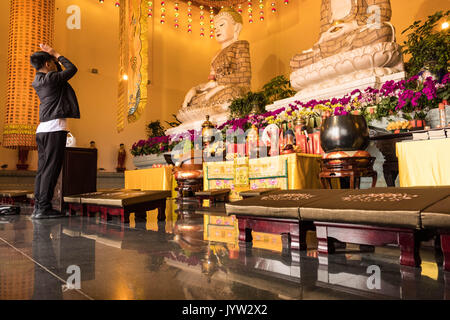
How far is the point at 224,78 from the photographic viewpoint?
Answer: 7863 mm

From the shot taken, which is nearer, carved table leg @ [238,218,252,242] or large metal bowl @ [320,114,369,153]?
carved table leg @ [238,218,252,242]

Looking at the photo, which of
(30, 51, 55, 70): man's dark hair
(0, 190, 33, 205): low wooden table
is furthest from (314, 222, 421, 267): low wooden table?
(0, 190, 33, 205): low wooden table

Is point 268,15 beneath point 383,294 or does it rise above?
above

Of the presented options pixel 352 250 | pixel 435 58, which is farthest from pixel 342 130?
pixel 352 250

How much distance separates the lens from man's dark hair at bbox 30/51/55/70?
9.07ft

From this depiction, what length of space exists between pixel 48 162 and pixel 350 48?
443 cm

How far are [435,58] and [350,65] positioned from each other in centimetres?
155

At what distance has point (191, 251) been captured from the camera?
1273 mm

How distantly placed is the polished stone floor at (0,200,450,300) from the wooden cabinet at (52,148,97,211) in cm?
189

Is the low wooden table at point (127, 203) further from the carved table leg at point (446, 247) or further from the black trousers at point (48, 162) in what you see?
the carved table leg at point (446, 247)

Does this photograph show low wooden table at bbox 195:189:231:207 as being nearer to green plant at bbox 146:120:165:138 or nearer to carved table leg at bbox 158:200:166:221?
carved table leg at bbox 158:200:166:221

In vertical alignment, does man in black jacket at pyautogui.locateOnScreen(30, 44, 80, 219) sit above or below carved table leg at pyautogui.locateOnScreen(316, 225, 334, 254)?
above

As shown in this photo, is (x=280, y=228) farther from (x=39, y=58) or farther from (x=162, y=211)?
(x=39, y=58)
